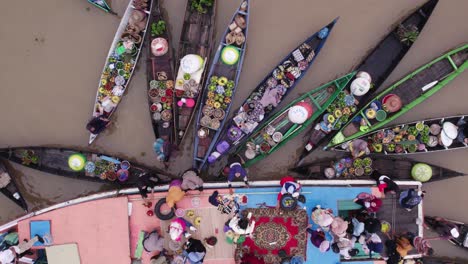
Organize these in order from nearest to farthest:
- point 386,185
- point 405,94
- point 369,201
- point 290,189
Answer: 1. point 290,189
2. point 369,201
3. point 386,185
4. point 405,94

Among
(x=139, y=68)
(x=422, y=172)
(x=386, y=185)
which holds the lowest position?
(x=386, y=185)

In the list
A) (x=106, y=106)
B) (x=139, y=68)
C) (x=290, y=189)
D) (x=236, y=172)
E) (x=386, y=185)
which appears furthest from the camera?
(x=139, y=68)

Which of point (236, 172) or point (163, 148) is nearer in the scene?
point (236, 172)

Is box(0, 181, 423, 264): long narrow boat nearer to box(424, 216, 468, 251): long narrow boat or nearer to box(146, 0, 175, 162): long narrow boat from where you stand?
box(146, 0, 175, 162): long narrow boat

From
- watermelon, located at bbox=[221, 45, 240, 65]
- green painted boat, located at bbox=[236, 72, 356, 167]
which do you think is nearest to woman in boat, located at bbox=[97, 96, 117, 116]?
watermelon, located at bbox=[221, 45, 240, 65]

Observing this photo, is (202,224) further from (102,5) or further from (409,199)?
(102,5)

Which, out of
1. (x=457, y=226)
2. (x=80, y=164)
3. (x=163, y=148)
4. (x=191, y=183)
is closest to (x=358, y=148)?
(x=457, y=226)

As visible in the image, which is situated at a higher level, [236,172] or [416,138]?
[416,138]
